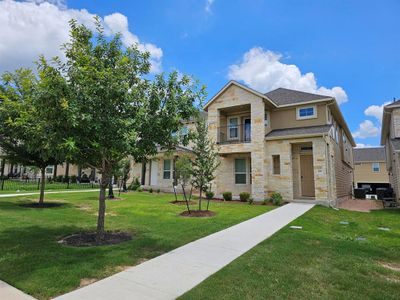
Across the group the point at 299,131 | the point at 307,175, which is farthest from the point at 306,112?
the point at 307,175

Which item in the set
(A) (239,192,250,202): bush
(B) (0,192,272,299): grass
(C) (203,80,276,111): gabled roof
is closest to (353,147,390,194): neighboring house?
(C) (203,80,276,111): gabled roof

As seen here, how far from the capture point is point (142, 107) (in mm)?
6328

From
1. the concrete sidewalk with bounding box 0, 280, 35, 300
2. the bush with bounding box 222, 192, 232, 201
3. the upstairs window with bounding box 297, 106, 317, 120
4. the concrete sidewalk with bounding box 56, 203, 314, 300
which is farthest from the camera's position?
the bush with bounding box 222, 192, 232, 201

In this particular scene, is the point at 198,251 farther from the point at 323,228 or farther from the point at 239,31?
the point at 239,31

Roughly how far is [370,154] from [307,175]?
2788 cm

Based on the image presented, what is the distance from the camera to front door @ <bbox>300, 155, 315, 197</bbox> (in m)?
16.7

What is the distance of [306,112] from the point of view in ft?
56.3

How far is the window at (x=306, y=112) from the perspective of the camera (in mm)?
16859

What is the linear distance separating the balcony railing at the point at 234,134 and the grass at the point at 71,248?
27.9 feet

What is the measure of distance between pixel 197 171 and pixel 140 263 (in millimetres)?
7335

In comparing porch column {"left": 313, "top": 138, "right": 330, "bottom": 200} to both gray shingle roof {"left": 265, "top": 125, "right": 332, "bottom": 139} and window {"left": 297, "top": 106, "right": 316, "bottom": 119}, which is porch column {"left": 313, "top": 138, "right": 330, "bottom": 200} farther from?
window {"left": 297, "top": 106, "right": 316, "bottom": 119}

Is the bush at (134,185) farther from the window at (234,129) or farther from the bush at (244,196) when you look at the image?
the bush at (244,196)

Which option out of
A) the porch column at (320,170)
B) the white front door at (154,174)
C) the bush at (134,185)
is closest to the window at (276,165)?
the porch column at (320,170)

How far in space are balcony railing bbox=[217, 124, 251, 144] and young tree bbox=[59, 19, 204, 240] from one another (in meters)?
11.8
